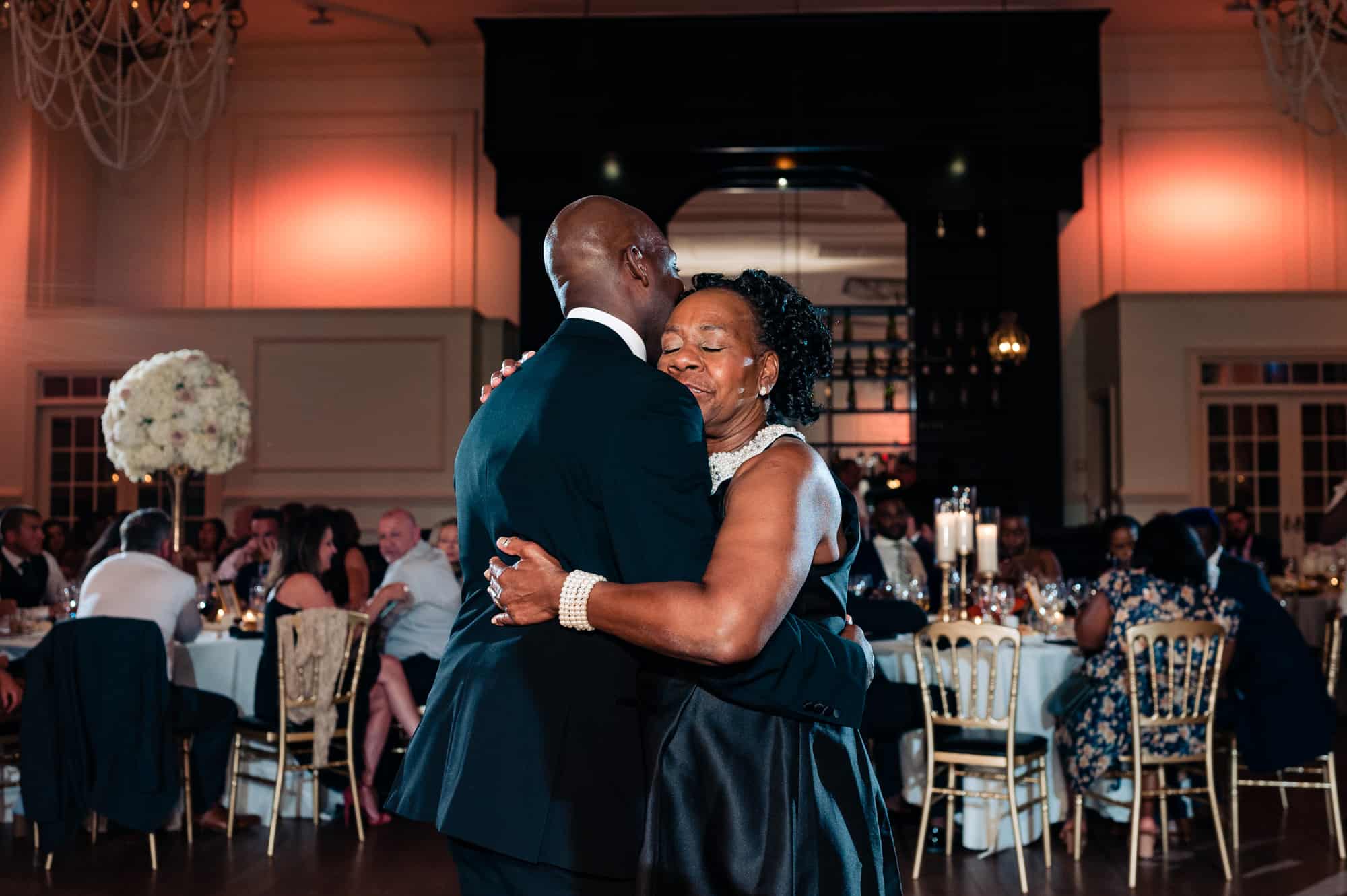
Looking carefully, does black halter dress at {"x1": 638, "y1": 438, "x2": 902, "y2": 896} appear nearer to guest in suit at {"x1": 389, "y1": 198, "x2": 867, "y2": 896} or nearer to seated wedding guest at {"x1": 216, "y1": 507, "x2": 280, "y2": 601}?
guest in suit at {"x1": 389, "y1": 198, "x2": 867, "y2": 896}

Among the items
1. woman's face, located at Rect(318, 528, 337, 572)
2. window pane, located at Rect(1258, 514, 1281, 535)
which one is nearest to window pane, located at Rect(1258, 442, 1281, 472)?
window pane, located at Rect(1258, 514, 1281, 535)

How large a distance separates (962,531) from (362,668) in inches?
103

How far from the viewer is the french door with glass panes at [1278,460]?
39.4 ft

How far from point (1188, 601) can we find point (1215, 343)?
24.4ft

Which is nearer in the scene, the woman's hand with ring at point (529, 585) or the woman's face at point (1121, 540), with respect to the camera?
the woman's hand with ring at point (529, 585)

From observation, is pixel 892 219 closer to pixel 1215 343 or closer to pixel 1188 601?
pixel 1215 343

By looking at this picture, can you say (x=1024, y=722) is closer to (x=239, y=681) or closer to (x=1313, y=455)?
(x=239, y=681)

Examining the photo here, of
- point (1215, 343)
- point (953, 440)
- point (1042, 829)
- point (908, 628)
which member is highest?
point (1215, 343)

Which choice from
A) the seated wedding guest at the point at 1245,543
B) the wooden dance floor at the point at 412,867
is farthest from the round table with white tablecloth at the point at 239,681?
the seated wedding guest at the point at 1245,543

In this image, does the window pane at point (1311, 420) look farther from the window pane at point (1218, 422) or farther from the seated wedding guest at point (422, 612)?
the seated wedding guest at point (422, 612)

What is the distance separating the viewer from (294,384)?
460 inches

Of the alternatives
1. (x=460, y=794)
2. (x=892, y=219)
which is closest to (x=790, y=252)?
(x=892, y=219)

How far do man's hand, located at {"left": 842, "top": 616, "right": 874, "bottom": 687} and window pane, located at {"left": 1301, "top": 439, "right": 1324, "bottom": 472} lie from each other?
11389 millimetres

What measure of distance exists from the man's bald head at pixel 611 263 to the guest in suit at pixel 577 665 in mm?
86
